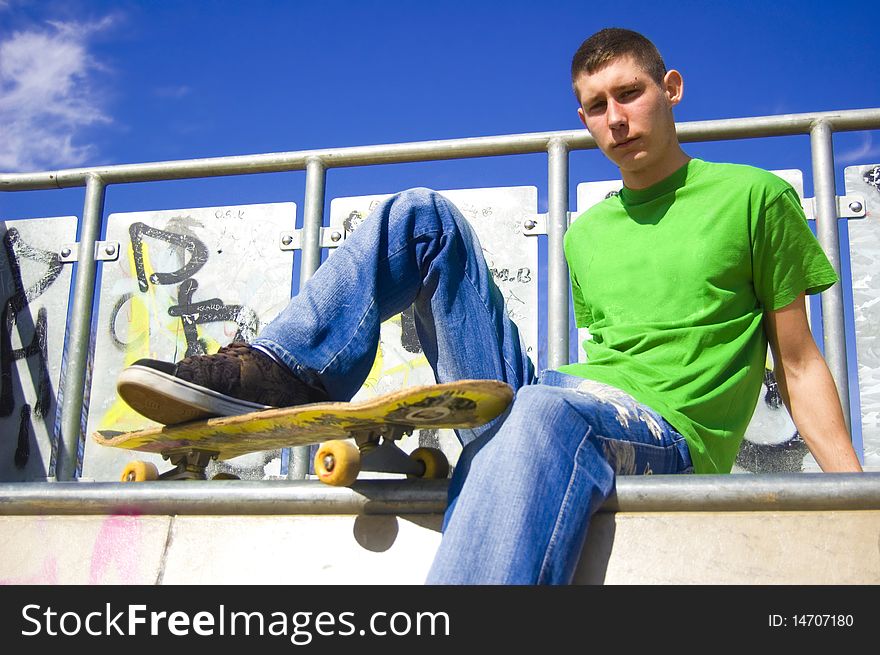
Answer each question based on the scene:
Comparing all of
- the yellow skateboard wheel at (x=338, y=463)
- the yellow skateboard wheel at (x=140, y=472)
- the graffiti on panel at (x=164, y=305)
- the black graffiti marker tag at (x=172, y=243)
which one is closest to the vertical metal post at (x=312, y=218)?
the graffiti on panel at (x=164, y=305)

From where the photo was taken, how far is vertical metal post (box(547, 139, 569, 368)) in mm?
3207

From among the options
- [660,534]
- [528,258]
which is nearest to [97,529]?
[660,534]

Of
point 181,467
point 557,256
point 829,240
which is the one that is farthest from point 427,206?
point 829,240

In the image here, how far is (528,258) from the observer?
3434mm

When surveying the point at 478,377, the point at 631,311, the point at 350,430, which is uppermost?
the point at 631,311

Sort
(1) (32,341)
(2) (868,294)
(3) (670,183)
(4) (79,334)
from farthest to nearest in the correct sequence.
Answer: (1) (32,341) → (4) (79,334) → (2) (868,294) → (3) (670,183)

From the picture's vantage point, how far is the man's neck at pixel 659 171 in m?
2.44

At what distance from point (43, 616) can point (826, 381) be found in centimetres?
182

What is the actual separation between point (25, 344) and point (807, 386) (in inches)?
127

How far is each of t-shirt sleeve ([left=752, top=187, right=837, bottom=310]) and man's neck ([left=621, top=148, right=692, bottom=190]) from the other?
312mm

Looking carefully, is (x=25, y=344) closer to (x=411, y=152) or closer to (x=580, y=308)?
(x=411, y=152)

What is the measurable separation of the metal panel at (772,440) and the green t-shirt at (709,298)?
0.97 metres

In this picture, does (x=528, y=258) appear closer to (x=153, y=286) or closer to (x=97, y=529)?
(x=153, y=286)

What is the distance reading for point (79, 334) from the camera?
374 cm
